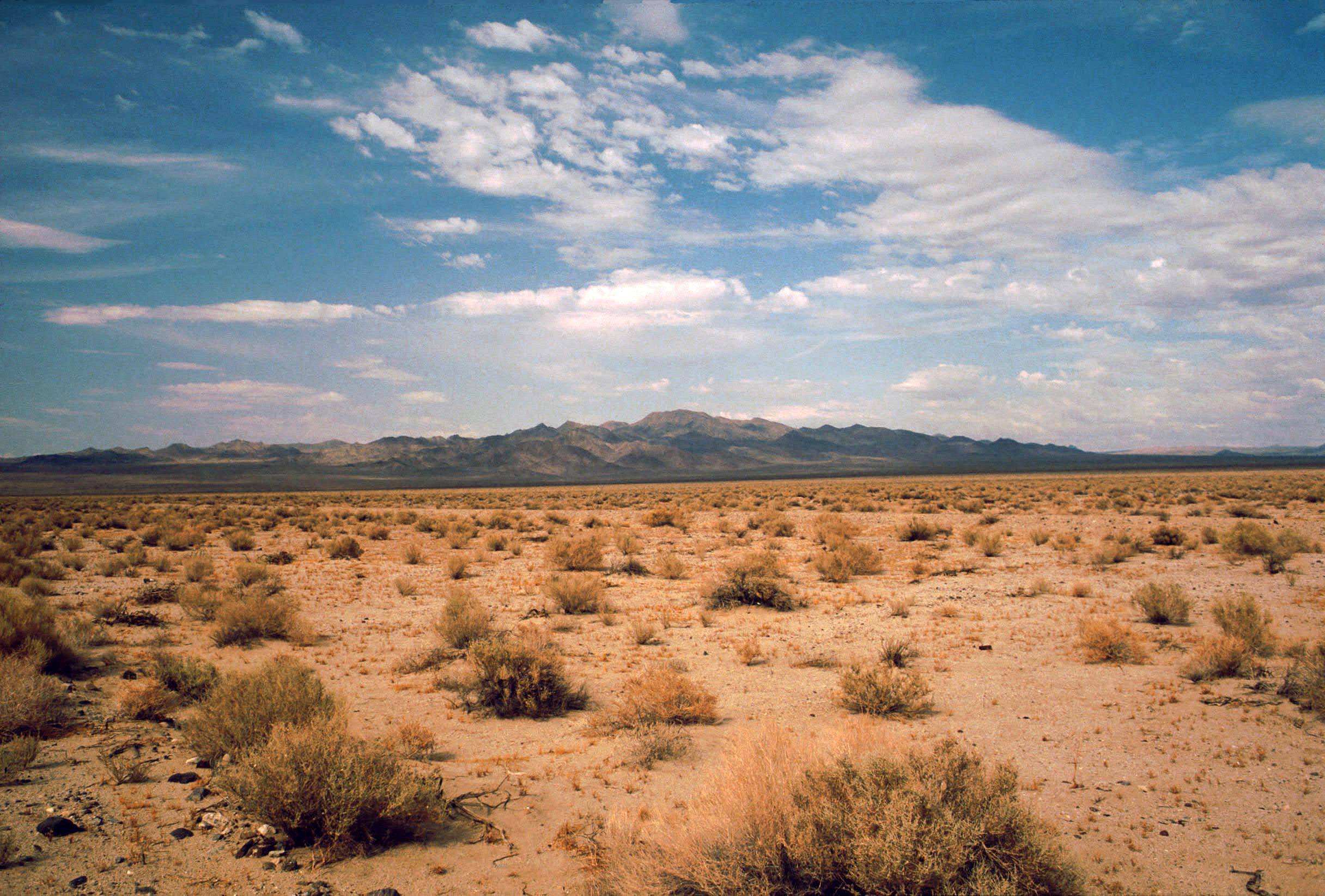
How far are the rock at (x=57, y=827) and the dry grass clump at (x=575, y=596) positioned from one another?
1063cm

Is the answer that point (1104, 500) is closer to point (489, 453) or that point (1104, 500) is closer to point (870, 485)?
point (870, 485)

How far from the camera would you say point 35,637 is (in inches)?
385

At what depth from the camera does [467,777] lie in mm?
7594

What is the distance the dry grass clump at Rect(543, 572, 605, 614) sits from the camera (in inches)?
637

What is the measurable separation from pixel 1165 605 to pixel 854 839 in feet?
40.3

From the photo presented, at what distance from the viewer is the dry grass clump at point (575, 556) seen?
21906 millimetres

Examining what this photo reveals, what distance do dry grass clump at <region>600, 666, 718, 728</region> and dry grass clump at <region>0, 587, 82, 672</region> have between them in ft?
25.6

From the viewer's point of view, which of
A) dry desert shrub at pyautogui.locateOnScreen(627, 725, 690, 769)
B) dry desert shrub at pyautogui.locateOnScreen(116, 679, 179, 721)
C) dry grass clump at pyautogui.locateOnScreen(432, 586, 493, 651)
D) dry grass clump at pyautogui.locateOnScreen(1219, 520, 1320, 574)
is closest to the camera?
dry desert shrub at pyautogui.locateOnScreen(627, 725, 690, 769)

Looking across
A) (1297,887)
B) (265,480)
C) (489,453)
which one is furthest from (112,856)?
(489,453)

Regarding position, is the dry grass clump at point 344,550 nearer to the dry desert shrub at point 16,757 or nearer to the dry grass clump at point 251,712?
the dry grass clump at point 251,712

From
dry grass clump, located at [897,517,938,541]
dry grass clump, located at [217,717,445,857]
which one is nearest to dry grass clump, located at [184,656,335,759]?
dry grass clump, located at [217,717,445,857]

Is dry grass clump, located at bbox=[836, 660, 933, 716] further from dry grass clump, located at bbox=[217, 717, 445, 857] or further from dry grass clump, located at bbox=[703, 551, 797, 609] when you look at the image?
dry grass clump, located at bbox=[703, 551, 797, 609]

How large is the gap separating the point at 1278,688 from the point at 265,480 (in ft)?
457

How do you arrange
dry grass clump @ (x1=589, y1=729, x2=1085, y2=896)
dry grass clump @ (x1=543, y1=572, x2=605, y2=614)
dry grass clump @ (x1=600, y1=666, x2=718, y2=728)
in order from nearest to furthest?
dry grass clump @ (x1=589, y1=729, x2=1085, y2=896) → dry grass clump @ (x1=600, y1=666, x2=718, y2=728) → dry grass clump @ (x1=543, y1=572, x2=605, y2=614)
